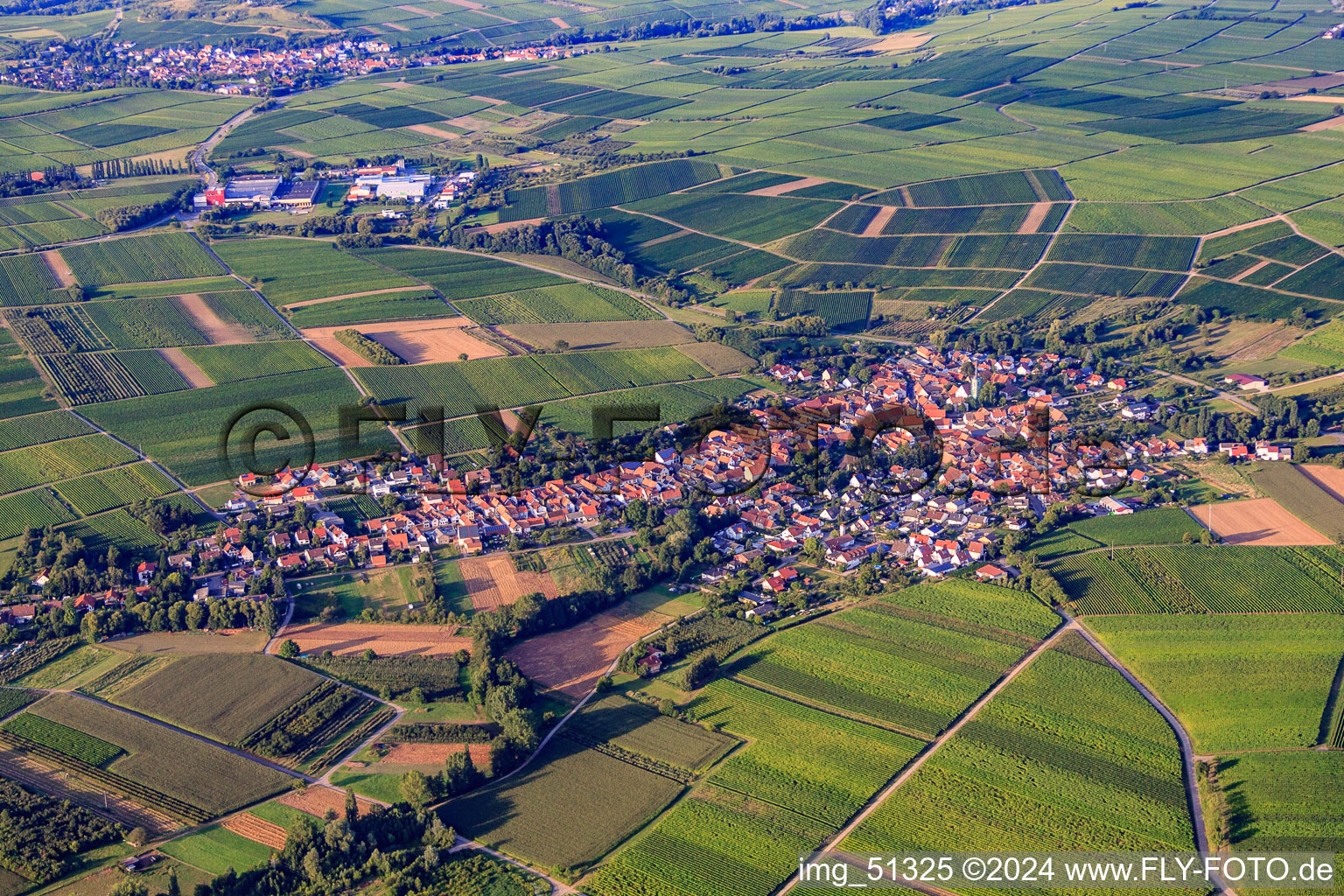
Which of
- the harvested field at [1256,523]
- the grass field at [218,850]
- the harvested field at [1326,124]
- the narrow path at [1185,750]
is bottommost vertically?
the narrow path at [1185,750]

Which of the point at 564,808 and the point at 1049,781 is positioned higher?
the point at 564,808

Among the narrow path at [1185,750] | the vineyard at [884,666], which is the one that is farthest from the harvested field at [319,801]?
the narrow path at [1185,750]

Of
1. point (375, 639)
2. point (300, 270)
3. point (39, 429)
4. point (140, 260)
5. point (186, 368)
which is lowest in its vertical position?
point (375, 639)

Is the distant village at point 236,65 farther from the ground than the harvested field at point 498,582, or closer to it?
farther from the ground

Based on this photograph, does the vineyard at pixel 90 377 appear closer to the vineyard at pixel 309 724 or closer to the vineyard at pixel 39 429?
the vineyard at pixel 39 429

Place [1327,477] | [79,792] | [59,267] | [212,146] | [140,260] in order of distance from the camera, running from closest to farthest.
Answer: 1. [79,792]
2. [1327,477]
3. [59,267]
4. [140,260]
5. [212,146]

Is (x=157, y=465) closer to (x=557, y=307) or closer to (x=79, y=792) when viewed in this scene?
(x=79, y=792)

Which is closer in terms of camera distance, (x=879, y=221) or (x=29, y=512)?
(x=29, y=512)

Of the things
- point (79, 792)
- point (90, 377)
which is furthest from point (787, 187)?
point (79, 792)
